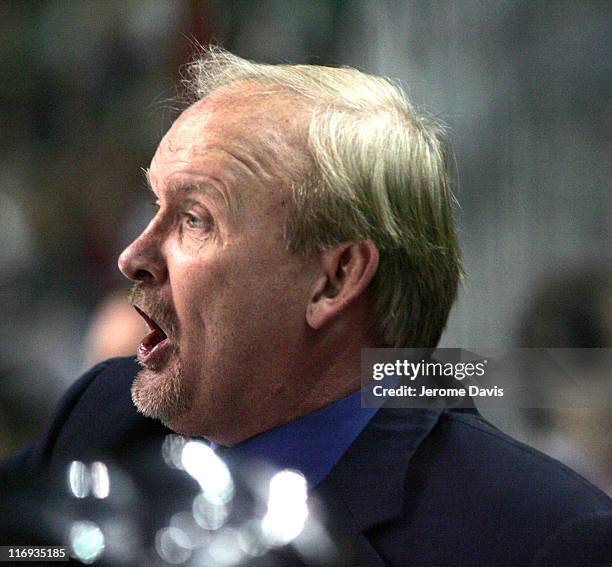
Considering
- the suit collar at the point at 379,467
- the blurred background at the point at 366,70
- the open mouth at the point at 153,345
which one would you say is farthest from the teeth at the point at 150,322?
the suit collar at the point at 379,467

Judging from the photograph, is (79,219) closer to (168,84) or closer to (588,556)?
(168,84)

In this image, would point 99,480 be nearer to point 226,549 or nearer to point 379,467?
point 226,549

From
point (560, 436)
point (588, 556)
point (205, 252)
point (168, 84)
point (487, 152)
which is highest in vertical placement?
point (168, 84)

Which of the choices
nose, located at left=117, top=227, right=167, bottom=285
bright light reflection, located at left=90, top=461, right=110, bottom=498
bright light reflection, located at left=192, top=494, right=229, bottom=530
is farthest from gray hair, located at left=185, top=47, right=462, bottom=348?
bright light reflection, located at left=90, top=461, right=110, bottom=498

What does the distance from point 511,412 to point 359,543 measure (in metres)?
0.21

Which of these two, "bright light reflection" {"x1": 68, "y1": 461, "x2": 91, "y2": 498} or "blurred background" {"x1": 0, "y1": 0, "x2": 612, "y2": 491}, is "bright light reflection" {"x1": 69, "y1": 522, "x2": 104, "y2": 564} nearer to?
"bright light reflection" {"x1": 68, "y1": 461, "x2": 91, "y2": 498}

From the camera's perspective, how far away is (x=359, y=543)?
89 cm

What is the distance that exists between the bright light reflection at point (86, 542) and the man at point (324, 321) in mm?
80

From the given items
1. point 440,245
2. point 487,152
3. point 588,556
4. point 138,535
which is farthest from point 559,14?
point 138,535

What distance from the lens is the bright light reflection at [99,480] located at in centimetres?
103

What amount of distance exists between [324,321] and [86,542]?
13.7 inches

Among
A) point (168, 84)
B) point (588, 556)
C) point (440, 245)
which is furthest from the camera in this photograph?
point (168, 84)

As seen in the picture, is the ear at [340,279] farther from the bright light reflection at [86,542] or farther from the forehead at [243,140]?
the bright light reflection at [86,542]

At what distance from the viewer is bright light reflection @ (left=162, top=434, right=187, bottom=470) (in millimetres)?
1014
